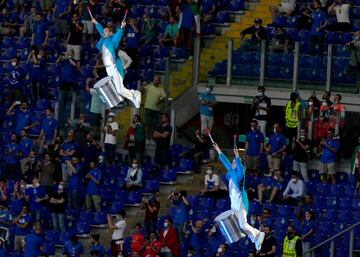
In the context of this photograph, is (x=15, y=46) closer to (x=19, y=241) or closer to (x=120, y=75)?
(x=19, y=241)

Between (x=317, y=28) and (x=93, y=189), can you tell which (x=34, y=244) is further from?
(x=317, y=28)

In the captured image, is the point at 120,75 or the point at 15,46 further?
the point at 15,46

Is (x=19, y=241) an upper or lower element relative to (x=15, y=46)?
lower

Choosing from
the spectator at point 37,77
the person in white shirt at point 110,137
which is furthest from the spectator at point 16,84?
the person in white shirt at point 110,137

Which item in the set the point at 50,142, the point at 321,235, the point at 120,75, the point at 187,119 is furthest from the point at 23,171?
the point at 120,75

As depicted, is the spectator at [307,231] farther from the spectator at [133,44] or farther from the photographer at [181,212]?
the spectator at [133,44]

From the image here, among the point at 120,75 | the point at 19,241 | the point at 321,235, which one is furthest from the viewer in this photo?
the point at 19,241

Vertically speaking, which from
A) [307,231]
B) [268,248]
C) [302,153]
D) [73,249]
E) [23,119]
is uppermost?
[23,119]

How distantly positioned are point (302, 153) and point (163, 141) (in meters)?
3.80

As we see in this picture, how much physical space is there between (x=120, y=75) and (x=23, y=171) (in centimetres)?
1343

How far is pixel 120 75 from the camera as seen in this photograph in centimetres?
3788

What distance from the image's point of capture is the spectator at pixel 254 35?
49281 millimetres

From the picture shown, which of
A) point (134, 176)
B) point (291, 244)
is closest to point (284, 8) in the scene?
point (134, 176)

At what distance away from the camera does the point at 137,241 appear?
46188 millimetres
